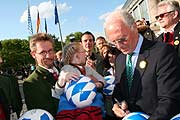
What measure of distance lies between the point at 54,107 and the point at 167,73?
1765 mm

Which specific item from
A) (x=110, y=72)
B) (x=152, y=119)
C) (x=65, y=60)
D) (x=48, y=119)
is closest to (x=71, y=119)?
(x=48, y=119)

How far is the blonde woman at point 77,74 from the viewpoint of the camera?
416 centimetres

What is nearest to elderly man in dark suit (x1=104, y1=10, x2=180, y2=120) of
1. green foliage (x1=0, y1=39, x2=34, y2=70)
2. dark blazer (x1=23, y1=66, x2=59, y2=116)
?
dark blazer (x1=23, y1=66, x2=59, y2=116)

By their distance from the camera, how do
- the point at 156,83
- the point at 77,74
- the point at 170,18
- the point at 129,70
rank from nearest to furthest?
the point at 156,83 < the point at 129,70 < the point at 77,74 < the point at 170,18

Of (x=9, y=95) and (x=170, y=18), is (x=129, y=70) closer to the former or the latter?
(x=9, y=95)

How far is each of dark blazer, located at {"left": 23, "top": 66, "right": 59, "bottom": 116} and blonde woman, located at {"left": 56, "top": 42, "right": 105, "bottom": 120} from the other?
14 centimetres

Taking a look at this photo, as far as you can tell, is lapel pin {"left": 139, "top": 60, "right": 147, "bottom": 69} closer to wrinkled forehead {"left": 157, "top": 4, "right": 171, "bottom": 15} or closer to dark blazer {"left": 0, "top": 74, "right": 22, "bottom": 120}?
dark blazer {"left": 0, "top": 74, "right": 22, "bottom": 120}

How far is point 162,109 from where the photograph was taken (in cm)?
318

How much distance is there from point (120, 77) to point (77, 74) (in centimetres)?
60

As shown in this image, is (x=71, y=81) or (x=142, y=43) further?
(x=71, y=81)

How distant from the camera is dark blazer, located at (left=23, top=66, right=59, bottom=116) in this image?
4.29 meters

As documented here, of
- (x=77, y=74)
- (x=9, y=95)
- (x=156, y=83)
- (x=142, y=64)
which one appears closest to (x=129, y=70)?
(x=142, y=64)

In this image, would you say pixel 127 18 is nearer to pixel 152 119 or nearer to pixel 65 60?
pixel 152 119

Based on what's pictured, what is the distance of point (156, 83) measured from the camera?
3.38 m
